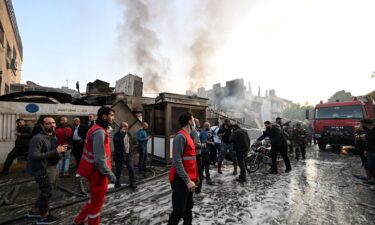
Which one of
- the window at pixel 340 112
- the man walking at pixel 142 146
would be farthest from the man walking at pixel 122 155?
the window at pixel 340 112

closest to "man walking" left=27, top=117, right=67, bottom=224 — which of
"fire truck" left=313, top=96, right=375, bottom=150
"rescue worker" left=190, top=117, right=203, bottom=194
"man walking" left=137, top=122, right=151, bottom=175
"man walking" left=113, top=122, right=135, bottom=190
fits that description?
"man walking" left=113, top=122, right=135, bottom=190

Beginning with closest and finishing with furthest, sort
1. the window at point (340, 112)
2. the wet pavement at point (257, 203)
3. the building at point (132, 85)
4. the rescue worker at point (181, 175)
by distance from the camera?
the rescue worker at point (181, 175) < the wet pavement at point (257, 203) < the window at point (340, 112) < the building at point (132, 85)

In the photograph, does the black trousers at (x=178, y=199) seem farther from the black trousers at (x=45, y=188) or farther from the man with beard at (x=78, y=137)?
the man with beard at (x=78, y=137)

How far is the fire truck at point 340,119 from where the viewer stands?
1126 centimetres

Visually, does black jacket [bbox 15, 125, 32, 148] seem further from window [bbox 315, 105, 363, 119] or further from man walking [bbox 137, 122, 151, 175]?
window [bbox 315, 105, 363, 119]

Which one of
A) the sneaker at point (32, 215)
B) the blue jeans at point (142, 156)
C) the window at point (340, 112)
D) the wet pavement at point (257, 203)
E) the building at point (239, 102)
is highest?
the building at point (239, 102)

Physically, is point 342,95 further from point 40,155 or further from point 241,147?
point 40,155

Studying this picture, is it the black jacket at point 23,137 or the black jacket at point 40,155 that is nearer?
the black jacket at point 40,155

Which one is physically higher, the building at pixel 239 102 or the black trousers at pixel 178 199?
the building at pixel 239 102

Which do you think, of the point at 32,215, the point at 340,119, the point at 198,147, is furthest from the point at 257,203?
the point at 340,119

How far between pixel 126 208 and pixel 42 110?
766cm

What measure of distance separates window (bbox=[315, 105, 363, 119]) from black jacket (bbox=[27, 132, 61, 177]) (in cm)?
1442

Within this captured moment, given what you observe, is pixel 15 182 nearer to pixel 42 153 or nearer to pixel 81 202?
pixel 81 202

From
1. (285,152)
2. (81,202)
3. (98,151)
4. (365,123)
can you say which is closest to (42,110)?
(81,202)
